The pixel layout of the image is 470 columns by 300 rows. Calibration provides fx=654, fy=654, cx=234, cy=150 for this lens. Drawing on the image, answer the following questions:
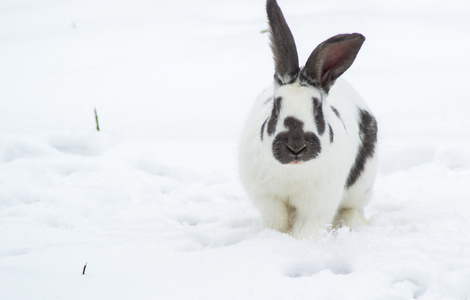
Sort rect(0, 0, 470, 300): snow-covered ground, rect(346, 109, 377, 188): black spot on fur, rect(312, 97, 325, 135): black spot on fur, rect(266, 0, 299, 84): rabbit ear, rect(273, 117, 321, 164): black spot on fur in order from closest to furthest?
rect(0, 0, 470, 300): snow-covered ground → rect(273, 117, 321, 164): black spot on fur → rect(312, 97, 325, 135): black spot on fur → rect(266, 0, 299, 84): rabbit ear → rect(346, 109, 377, 188): black spot on fur

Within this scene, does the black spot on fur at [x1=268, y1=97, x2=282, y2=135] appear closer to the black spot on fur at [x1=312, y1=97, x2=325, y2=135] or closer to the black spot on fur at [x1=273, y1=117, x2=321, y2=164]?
the black spot on fur at [x1=273, y1=117, x2=321, y2=164]

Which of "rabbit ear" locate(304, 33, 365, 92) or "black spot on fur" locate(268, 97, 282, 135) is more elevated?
"rabbit ear" locate(304, 33, 365, 92)

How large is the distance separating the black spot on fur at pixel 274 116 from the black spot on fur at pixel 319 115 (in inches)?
7.4

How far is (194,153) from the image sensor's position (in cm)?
574

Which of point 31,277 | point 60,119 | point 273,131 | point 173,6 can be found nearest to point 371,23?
point 173,6

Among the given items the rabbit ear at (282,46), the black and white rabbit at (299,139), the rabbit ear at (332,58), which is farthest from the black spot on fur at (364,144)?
the rabbit ear at (282,46)

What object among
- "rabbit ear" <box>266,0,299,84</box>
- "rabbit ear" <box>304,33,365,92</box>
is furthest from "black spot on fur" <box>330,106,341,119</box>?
"rabbit ear" <box>266,0,299,84</box>

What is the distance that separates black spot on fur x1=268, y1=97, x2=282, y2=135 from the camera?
345cm

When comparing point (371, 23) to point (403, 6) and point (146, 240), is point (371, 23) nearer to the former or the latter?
point (403, 6)

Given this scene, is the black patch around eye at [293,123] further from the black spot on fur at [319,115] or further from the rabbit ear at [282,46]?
the rabbit ear at [282,46]

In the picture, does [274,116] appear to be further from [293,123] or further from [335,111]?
[335,111]

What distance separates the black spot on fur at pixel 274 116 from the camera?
345 centimetres

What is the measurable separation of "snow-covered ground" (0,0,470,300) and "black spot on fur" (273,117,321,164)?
512mm

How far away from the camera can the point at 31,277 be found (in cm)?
298
